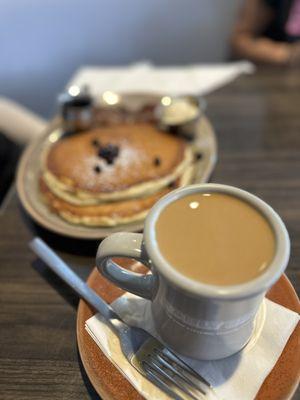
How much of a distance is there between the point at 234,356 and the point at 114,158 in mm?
621

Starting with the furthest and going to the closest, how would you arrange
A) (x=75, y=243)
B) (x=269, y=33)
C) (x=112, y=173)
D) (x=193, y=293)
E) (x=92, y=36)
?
(x=92, y=36), (x=269, y=33), (x=112, y=173), (x=75, y=243), (x=193, y=293)

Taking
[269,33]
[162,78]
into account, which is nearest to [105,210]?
[162,78]

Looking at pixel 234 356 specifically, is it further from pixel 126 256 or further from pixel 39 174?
pixel 39 174

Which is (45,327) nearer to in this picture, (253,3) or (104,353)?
(104,353)

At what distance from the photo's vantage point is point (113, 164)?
1.03 meters

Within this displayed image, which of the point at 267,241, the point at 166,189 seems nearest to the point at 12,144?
the point at 166,189

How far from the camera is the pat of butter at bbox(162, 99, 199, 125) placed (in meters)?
1.15

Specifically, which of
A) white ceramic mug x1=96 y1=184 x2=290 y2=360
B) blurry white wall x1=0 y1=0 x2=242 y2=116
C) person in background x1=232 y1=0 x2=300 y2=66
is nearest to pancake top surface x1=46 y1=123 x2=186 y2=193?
white ceramic mug x1=96 y1=184 x2=290 y2=360

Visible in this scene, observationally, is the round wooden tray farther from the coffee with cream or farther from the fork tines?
the coffee with cream

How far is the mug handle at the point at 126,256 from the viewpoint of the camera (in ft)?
1.70

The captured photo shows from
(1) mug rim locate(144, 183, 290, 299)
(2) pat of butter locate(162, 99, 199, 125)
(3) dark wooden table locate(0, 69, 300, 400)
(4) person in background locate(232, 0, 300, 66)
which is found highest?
(4) person in background locate(232, 0, 300, 66)

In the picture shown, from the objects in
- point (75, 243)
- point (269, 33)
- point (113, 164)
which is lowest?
point (75, 243)

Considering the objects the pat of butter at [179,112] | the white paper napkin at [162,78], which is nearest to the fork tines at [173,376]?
the pat of butter at [179,112]

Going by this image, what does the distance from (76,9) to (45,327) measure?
2.07 meters
